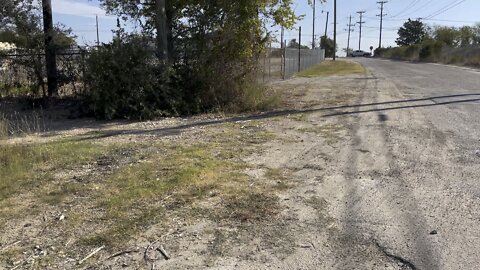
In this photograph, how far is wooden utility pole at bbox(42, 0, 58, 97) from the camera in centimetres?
1258

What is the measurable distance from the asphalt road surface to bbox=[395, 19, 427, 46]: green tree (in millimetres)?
112436

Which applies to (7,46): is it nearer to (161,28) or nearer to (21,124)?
(21,124)

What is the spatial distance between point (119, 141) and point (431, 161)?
5.30 meters

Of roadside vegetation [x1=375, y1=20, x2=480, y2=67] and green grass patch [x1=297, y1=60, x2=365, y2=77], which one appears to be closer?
green grass patch [x1=297, y1=60, x2=365, y2=77]

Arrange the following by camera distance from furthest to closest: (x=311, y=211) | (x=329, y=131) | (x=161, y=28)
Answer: (x=161, y=28), (x=329, y=131), (x=311, y=211)

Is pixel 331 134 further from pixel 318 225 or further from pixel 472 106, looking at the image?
pixel 472 106

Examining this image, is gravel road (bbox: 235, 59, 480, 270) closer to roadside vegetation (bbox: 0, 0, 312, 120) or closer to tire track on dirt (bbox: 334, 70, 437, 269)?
tire track on dirt (bbox: 334, 70, 437, 269)

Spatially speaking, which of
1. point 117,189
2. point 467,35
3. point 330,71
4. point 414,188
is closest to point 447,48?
point 467,35

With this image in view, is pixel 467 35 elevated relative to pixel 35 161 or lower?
elevated

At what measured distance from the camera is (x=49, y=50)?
12.6 meters

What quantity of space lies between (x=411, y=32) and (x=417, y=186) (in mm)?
121190

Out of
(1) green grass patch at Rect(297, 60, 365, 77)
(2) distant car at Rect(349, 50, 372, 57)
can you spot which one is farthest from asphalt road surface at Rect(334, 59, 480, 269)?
(2) distant car at Rect(349, 50, 372, 57)

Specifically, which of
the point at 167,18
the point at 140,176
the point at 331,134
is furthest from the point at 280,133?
the point at 167,18

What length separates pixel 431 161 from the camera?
22.4ft
